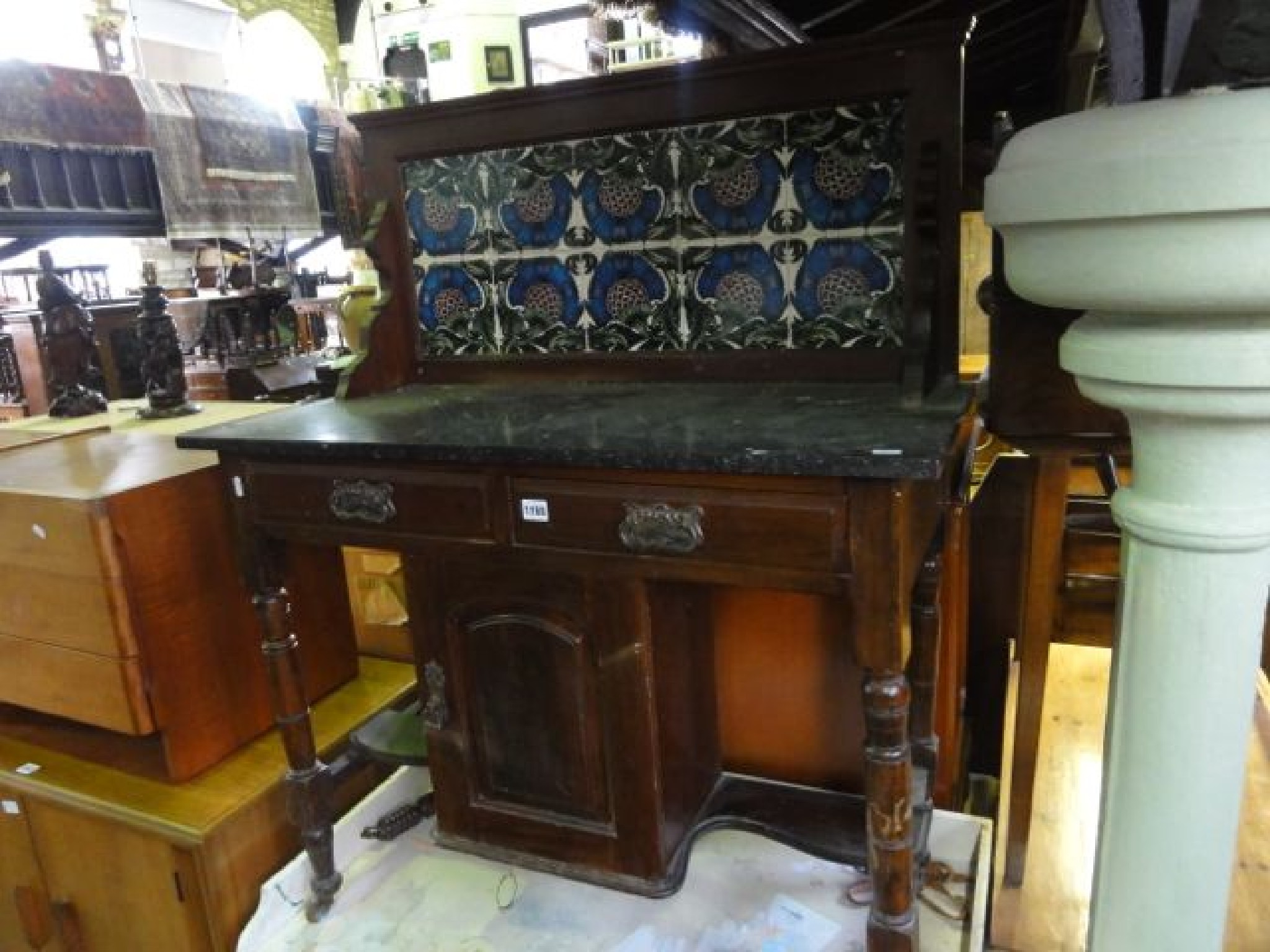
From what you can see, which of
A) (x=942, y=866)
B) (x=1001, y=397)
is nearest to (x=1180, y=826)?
(x=1001, y=397)

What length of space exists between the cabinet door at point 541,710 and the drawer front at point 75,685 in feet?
1.54

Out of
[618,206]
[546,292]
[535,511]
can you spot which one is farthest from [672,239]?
[535,511]

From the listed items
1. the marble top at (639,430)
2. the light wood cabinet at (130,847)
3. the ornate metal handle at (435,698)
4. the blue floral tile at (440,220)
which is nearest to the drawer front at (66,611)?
the light wood cabinet at (130,847)

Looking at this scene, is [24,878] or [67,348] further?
[67,348]

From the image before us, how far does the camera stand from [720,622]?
1612mm

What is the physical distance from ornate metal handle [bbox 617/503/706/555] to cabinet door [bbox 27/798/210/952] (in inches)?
38.8

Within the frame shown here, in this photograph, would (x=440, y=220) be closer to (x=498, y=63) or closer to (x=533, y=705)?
(x=533, y=705)

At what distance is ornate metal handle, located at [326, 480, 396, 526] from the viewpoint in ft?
3.78

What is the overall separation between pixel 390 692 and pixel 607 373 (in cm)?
89

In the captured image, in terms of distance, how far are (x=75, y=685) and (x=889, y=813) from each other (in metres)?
1.33

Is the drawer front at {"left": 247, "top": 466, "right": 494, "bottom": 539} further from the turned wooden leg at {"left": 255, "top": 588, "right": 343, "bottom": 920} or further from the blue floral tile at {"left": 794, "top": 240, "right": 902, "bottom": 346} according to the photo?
the blue floral tile at {"left": 794, "top": 240, "right": 902, "bottom": 346}

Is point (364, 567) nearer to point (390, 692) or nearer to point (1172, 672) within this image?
point (390, 692)

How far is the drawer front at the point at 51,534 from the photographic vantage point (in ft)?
4.60

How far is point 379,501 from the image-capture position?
45.6 inches
